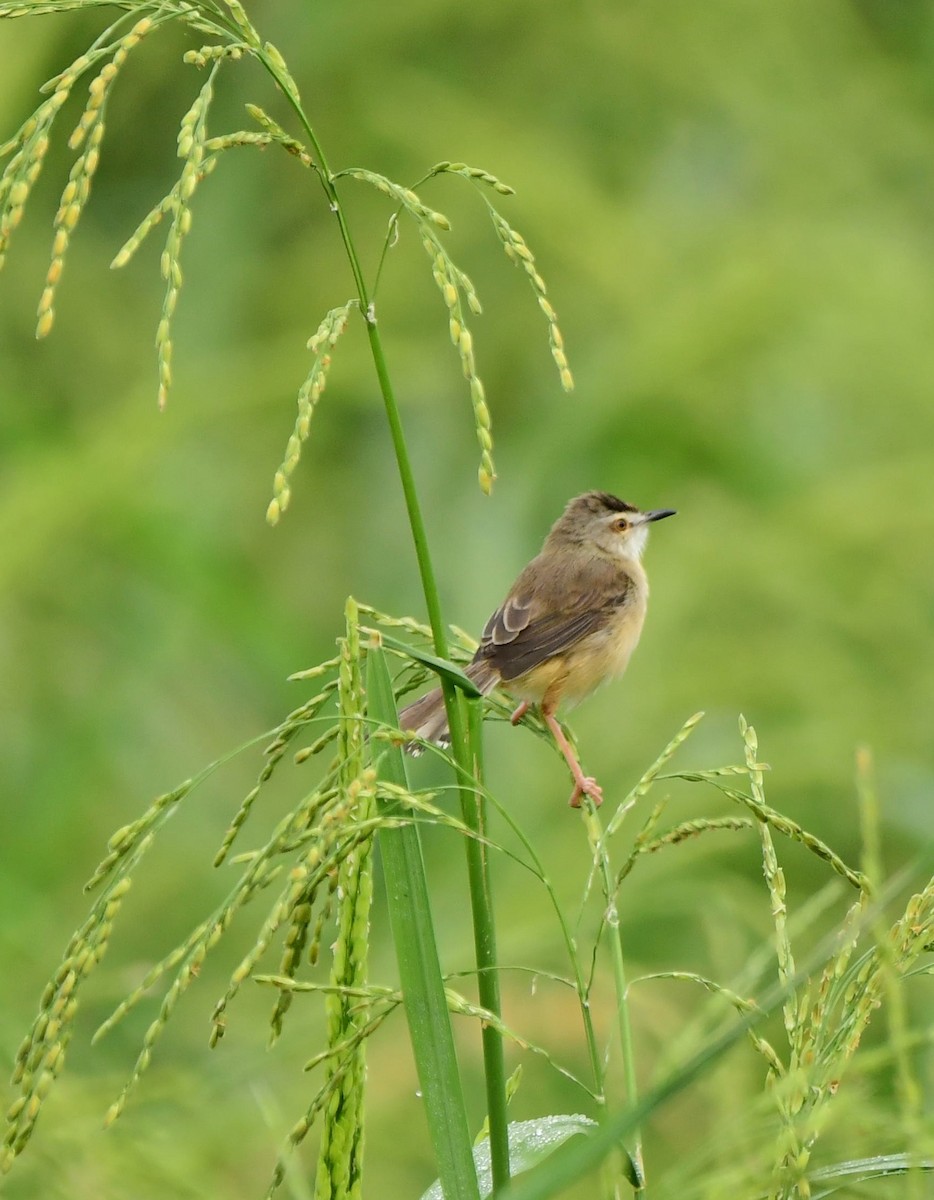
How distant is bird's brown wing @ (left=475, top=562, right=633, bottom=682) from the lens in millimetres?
3857

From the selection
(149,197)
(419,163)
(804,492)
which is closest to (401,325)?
(419,163)

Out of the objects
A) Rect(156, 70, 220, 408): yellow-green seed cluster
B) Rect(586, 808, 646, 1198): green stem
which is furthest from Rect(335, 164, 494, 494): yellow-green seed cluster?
Rect(586, 808, 646, 1198): green stem

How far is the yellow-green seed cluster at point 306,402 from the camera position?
50.5 inches

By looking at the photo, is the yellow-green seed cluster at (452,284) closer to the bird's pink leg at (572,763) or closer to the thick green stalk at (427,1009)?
the thick green stalk at (427,1009)

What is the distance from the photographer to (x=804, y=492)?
15.7 feet

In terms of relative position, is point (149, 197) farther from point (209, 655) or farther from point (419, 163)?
point (209, 655)

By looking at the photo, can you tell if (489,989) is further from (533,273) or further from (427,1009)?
(533,273)

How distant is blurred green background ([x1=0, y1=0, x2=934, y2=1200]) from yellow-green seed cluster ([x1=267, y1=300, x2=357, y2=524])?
0.92 metres

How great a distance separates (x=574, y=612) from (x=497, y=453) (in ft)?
Result: 3.14

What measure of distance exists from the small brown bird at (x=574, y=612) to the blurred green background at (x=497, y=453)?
4.5 inches

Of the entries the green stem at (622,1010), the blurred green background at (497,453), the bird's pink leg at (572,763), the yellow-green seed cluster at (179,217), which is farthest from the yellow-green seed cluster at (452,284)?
the blurred green background at (497,453)

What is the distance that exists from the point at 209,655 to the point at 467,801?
320 cm

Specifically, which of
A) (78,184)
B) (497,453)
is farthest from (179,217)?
(497,453)

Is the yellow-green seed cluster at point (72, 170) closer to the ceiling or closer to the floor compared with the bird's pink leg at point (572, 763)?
closer to the ceiling
